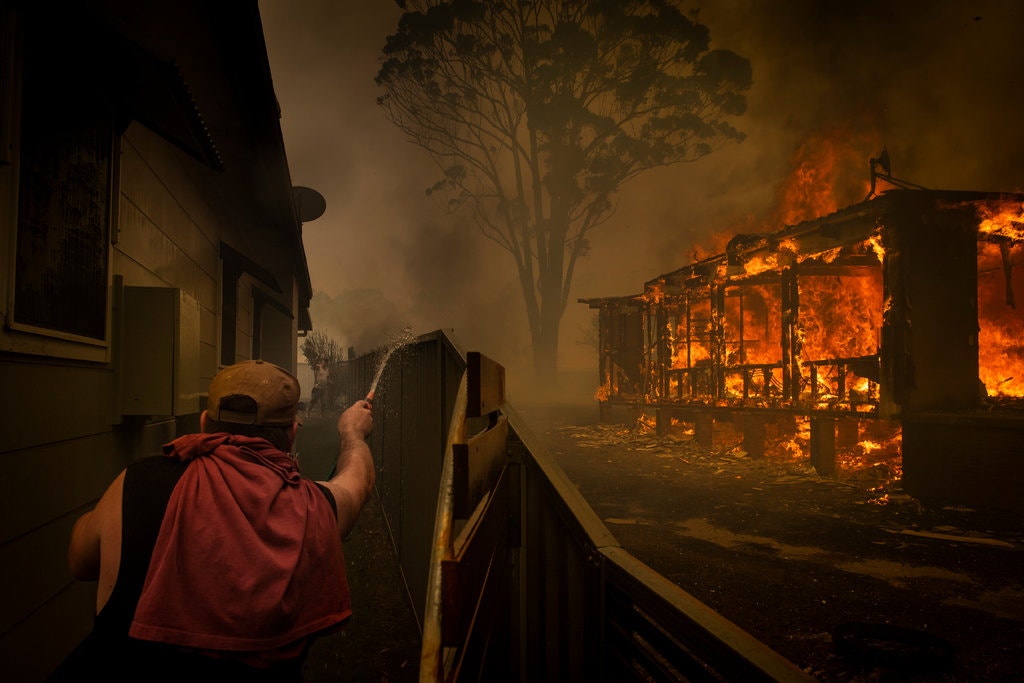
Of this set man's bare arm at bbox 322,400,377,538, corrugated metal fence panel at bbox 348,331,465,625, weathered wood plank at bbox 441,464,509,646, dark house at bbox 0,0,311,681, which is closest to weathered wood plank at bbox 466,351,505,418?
weathered wood plank at bbox 441,464,509,646

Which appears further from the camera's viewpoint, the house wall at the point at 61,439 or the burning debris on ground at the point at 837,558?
the burning debris on ground at the point at 837,558

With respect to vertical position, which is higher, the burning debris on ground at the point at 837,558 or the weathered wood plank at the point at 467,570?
the weathered wood plank at the point at 467,570

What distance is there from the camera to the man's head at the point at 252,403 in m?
1.78

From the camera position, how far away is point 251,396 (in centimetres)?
180

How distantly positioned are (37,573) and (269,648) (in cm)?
179

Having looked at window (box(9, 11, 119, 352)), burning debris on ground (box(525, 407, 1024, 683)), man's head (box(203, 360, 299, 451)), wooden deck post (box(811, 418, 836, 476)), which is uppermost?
window (box(9, 11, 119, 352))

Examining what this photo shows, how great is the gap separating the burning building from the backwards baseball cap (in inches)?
360

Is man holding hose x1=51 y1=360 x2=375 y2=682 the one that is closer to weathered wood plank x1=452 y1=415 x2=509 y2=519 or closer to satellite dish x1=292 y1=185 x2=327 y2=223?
weathered wood plank x1=452 y1=415 x2=509 y2=519

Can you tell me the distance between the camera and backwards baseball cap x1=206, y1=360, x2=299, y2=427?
5.85 feet

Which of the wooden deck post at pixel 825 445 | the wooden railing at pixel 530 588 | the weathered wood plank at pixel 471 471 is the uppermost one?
the weathered wood plank at pixel 471 471

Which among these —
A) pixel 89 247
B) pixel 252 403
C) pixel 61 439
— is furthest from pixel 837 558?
pixel 89 247

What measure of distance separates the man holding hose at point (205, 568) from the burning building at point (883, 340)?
30.0 ft

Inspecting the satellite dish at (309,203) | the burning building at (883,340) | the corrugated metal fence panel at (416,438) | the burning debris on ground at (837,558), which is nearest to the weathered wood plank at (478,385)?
the corrugated metal fence panel at (416,438)

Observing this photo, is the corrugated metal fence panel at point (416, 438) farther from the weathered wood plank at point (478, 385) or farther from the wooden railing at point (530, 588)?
the weathered wood plank at point (478, 385)
